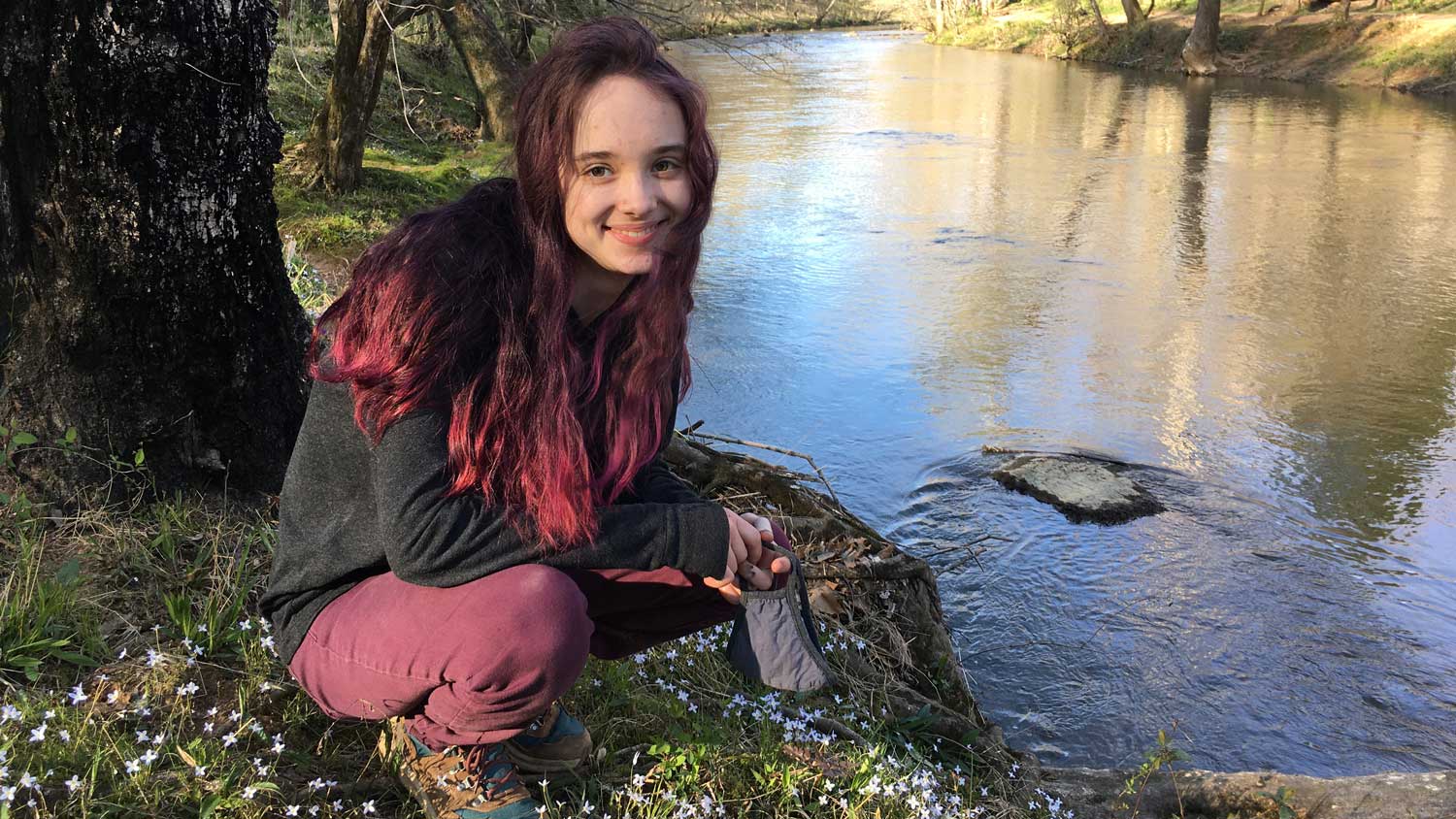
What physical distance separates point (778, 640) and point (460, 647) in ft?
2.23

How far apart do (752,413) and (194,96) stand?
13.2ft

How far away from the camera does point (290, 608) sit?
2.30m

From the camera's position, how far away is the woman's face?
7.34ft

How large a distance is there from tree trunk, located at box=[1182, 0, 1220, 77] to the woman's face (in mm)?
27612

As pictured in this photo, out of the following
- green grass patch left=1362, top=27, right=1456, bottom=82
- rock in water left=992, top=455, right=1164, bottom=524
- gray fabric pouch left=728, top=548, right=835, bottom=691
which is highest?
green grass patch left=1362, top=27, right=1456, bottom=82

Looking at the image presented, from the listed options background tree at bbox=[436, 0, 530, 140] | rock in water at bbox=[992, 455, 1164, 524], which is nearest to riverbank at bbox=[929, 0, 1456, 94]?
background tree at bbox=[436, 0, 530, 140]

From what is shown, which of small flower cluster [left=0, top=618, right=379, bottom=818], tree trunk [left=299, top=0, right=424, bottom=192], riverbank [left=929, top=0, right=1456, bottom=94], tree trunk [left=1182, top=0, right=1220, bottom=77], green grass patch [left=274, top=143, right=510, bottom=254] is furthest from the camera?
tree trunk [left=1182, top=0, right=1220, bottom=77]

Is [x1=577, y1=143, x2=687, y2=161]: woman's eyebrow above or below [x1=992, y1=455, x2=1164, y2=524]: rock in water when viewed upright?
above

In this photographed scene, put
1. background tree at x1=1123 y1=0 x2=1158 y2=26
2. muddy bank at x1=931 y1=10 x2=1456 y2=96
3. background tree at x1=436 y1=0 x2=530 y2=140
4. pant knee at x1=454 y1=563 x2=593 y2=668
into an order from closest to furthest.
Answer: pant knee at x1=454 y1=563 x2=593 y2=668 < background tree at x1=436 y1=0 x2=530 y2=140 < muddy bank at x1=931 y1=10 x2=1456 y2=96 < background tree at x1=1123 y1=0 x2=1158 y2=26

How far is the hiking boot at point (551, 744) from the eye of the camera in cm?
247

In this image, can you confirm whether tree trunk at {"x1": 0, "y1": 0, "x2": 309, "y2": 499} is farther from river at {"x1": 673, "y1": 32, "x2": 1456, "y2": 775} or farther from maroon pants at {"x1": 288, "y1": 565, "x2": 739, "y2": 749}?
river at {"x1": 673, "y1": 32, "x2": 1456, "y2": 775}

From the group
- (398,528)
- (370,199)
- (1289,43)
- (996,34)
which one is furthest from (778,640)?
(996,34)

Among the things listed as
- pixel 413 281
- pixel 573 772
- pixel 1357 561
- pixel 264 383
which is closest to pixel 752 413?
pixel 1357 561

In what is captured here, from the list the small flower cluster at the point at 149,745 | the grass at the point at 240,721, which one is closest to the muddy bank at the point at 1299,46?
the grass at the point at 240,721
